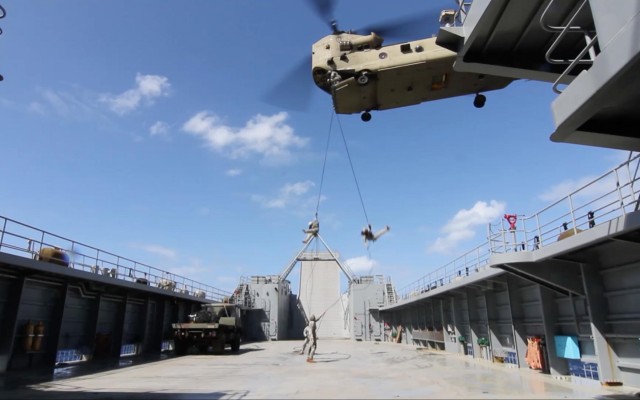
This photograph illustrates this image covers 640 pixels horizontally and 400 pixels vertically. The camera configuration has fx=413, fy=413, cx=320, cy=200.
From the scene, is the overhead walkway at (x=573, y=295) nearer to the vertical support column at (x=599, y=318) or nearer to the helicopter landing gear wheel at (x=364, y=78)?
the vertical support column at (x=599, y=318)

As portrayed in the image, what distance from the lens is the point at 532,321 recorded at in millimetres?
12102

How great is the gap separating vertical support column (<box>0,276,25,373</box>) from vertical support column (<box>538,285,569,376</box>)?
47.9ft

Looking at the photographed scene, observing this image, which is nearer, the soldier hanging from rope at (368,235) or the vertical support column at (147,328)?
the soldier hanging from rope at (368,235)

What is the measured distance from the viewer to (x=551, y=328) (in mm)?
10586

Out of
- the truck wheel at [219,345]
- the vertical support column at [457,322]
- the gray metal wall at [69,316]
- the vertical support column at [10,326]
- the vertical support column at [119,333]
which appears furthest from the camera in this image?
the truck wheel at [219,345]

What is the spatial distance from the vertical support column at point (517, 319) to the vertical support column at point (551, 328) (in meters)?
1.54

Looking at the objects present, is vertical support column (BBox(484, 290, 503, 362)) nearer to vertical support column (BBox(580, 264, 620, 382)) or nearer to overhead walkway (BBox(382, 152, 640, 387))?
overhead walkway (BBox(382, 152, 640, 387))

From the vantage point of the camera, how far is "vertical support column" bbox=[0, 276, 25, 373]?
460 inches

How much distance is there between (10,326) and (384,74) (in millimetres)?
12458

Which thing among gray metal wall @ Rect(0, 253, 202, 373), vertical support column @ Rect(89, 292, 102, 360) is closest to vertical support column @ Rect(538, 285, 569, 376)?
gray metal wall @ Rect(0, 253, 202, 373)

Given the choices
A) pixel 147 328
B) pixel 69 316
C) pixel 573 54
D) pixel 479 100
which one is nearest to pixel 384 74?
pixel 479 100

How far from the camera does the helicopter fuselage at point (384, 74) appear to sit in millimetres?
8914

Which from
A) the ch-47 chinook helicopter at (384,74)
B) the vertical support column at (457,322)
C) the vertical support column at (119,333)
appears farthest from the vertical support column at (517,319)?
the vertical support column at (119,333)

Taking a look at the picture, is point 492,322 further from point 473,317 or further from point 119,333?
point 119,333
